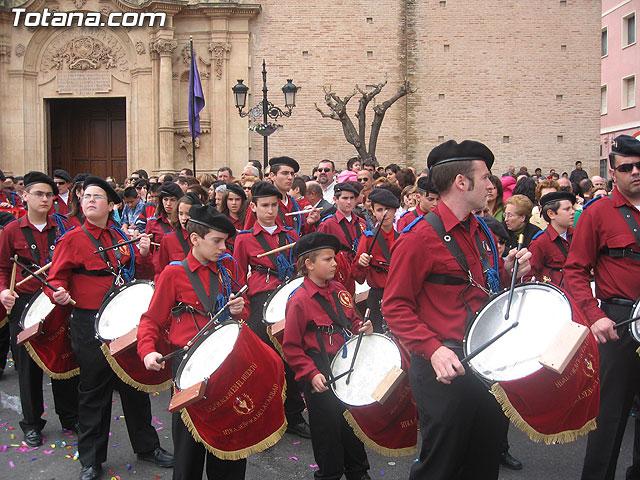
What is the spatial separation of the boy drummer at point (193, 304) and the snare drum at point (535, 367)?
1625 mm

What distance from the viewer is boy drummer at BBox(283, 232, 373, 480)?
14.9 ft

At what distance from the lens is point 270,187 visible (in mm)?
6496

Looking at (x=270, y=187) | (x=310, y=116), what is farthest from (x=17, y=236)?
(x=310, y=116)

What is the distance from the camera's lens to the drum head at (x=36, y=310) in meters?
5.59

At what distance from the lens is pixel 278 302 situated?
5.79m

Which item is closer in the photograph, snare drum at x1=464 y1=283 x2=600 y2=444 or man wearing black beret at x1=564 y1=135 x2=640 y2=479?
snare drum at x1=464 y1=283 x2=600 y2=444

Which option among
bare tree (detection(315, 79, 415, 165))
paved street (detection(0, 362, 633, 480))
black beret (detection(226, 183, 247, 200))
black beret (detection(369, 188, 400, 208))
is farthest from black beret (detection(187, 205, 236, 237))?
bare tree (detection(315, 79, 415, 165))

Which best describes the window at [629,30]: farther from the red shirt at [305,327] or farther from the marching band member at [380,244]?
the red shirt at [305,327]

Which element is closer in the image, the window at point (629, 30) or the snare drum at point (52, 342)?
the snare drum at point (52, 342)

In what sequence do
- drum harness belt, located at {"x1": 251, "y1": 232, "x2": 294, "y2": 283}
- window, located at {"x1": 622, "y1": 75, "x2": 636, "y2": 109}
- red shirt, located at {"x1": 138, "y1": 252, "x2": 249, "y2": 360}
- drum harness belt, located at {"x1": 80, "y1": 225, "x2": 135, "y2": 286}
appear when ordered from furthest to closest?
window, located at {"x1": 622, "y1": 75, "x2": 636, "y2": 109} → drum harness belt, located at {"x1": 251, "y1": 232, "x2": 294, "y2": 283} → drum harness belt, located at {"x1": 80, "y1": 225, "x2": 135, "y2": 286} → red shirt, located at {"x1": 138, "y1": 252, "x2": 249, "y2": 360}

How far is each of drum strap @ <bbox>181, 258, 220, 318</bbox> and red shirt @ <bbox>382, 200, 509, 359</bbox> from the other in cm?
131

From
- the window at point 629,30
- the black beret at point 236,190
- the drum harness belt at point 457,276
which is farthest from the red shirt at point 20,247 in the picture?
the window at point 629,30

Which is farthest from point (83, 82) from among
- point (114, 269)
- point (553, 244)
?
point (553, 244)

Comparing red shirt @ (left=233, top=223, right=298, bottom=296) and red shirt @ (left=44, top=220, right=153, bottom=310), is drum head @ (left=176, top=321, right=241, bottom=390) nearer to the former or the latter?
red shirt @ (left=44, top=220, right=153, bottom=310)
